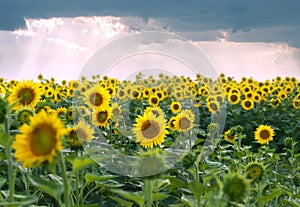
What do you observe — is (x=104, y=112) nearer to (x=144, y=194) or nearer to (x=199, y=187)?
(x=199, y=187)

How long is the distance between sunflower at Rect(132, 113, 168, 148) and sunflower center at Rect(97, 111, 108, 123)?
626 mm

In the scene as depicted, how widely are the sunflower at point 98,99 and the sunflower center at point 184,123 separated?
0.67 meters

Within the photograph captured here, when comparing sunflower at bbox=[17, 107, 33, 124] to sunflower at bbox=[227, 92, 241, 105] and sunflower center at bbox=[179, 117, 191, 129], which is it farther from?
sunflower at bbox=[227, 92, 241, 105]

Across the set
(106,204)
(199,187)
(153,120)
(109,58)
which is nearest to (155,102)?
(109,58)

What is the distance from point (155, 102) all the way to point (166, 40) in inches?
109

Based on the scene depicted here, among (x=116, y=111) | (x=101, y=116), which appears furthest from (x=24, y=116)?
(x=116, y=111)

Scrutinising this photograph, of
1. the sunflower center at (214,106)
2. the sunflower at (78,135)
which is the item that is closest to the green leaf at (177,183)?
the sunflower at (78,135)

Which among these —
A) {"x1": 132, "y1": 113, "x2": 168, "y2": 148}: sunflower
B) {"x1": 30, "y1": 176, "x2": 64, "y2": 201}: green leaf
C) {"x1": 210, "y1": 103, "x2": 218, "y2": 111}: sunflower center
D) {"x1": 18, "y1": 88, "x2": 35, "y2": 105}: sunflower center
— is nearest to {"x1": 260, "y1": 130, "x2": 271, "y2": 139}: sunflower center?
{"x1": 210, "y1": 103, "x2": 218, "y2": 111}: sunflower center

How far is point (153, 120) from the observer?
12.3 ft

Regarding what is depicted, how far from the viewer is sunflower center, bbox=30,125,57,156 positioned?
5.70 feet

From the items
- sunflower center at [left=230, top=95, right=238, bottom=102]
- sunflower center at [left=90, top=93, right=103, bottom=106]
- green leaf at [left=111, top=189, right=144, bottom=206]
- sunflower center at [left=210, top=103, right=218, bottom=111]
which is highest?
sunflower center at [left=230, top=95, right=238, bottom=102]

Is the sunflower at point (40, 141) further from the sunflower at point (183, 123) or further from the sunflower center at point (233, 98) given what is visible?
the sunflower center at point (233, 98)

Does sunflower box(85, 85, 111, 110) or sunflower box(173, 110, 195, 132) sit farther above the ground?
sunflower box(85, 85, 111, 110)

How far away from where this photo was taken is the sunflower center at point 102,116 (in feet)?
14.5
